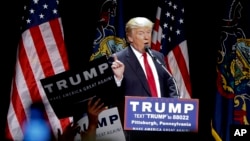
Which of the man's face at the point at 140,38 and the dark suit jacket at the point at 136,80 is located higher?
the man's face at the point at 140,38

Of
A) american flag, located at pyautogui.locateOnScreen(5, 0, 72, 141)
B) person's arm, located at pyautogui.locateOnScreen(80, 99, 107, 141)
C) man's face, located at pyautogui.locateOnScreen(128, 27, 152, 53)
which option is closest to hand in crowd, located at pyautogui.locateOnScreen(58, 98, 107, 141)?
person's arm, located at pyautogui.locateOnScreen(80, 99, 107, 141)

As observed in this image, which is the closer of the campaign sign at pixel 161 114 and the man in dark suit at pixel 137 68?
the campaign sign at pixel 161 114

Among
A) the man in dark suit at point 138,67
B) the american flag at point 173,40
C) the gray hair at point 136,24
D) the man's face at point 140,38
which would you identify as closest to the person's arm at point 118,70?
the man in dark suit at point 138,67

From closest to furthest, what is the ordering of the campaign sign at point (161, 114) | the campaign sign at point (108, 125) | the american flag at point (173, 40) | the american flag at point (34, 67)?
the campaign sign at point (161, 114), the campaign sign at point (108, 125), the american flag at point (34, 67), the american flag at point (173, 40)

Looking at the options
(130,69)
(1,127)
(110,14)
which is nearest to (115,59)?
(130,69)

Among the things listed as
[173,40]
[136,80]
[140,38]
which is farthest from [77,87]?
[173,40]

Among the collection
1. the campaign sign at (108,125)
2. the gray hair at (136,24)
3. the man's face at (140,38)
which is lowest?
the campaign sign at (108,125)

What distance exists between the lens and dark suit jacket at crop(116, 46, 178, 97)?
15.2ft

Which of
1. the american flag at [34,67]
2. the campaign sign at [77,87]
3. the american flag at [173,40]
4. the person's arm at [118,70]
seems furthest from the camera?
the american flag at [173,40]

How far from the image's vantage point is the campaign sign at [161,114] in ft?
13.8

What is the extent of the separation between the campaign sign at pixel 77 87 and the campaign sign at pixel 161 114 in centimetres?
27

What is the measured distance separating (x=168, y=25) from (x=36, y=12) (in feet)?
4.24

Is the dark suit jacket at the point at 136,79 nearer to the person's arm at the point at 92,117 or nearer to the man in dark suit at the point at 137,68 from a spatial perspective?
the man in dark suit at the point at 137,68

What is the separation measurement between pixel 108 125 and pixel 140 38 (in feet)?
2.72
